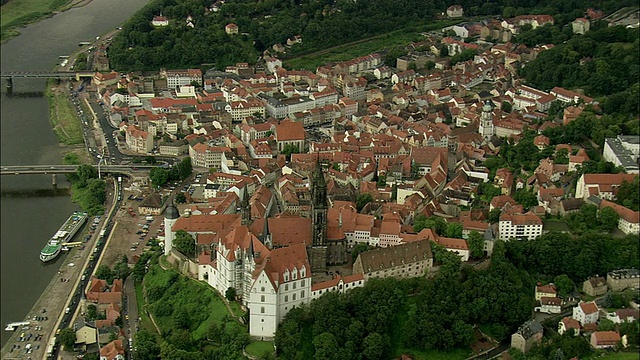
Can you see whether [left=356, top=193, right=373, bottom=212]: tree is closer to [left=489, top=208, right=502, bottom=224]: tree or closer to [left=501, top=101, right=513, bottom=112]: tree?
[left=489, top=208, right=502, bottom=224]: tree

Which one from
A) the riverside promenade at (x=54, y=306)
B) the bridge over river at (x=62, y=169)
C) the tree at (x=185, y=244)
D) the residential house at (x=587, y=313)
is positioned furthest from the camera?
the bridge over river at (x=62, y=169)

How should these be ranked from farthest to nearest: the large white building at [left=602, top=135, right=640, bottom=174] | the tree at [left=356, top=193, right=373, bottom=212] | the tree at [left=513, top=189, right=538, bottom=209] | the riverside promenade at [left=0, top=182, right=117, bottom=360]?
the tree at [left=356, top=193, right=373, bottom=212] < the large white building at [left=602, top=135, right=640, bottom=174] < the tree at [left=513, top=189, right=538, bottom=209] < the riverside promenade at [left=0, top=182, right=117, bottom=360]

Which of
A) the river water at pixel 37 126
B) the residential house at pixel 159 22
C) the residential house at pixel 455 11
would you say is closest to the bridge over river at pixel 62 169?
the river water at pixel 37 126

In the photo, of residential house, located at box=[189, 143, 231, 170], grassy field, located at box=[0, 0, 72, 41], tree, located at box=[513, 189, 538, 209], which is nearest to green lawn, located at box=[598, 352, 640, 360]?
tree, located at box=[513, 189, 538, 209]

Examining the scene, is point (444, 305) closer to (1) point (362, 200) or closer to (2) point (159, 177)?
(1) point (362, 200)

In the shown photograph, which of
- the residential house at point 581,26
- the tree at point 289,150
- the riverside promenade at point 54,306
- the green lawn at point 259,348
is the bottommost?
the riverside promenade at point 54,306

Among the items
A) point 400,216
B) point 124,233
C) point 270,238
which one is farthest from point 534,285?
point 124,233

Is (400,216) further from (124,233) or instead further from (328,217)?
(124,233)

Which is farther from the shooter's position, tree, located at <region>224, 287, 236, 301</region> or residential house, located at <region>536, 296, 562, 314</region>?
tree, located at <region>224, 287, 236, 301</region>

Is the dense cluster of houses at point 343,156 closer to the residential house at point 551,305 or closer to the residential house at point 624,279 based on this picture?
the residential house at point 551,305
